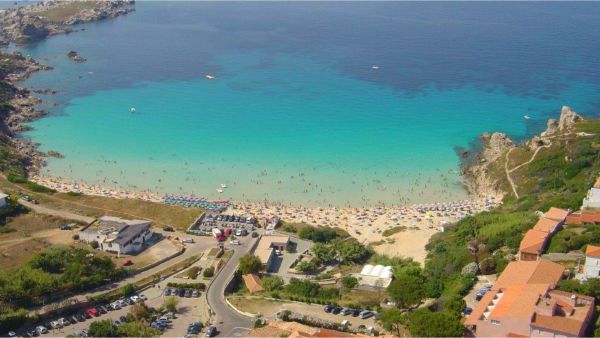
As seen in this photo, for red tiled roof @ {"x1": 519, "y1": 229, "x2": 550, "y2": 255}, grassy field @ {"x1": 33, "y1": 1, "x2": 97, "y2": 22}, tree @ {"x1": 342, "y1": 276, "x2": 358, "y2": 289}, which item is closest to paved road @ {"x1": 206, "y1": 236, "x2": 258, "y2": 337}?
tree @ {"x1": 342, "y1": 276, "x2": 358, "y2": 289}

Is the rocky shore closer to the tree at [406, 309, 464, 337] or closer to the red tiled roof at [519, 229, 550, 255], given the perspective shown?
the red tiled roof at [519, 229, 550, 255]

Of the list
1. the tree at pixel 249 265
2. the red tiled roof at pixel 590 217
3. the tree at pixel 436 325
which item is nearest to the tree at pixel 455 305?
the tree at pixel 436 325

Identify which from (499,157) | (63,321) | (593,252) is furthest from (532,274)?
(499,157)

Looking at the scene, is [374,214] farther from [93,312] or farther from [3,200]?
[3,200]

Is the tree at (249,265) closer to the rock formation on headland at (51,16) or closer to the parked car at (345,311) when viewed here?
the parked car at (345,311)

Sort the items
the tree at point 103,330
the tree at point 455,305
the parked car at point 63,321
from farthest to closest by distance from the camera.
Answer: the parked car at point 63,321, the tree at point 103,330, the tree at point 455,305

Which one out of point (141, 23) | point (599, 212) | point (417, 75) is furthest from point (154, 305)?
point (141, 23)

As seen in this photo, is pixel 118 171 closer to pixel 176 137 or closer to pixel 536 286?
pixel 176 137
